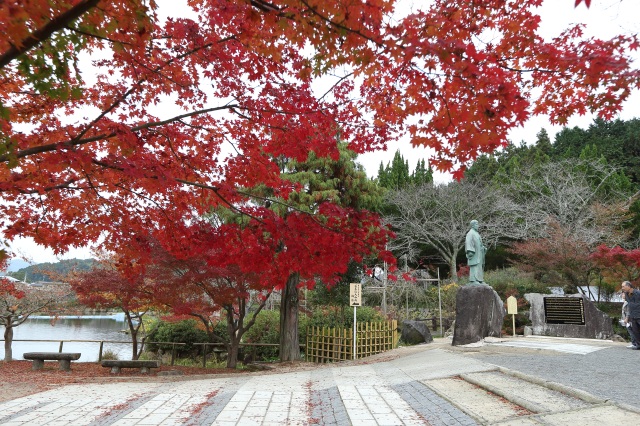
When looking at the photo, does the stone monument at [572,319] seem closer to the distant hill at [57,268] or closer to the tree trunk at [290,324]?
the tree trunk at [290,324]

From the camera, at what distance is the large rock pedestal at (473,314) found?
10625mm

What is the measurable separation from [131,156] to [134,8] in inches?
72.1

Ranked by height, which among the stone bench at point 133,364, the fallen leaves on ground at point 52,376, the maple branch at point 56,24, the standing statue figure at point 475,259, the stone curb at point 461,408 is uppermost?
the maple branch at point 56,24

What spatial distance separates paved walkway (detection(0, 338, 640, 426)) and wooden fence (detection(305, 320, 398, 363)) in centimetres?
466

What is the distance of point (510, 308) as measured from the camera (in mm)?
13125

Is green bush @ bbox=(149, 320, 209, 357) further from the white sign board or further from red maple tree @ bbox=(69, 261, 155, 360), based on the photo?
the white sign board

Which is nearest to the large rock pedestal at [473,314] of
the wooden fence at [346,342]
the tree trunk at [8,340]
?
the wooden fence at [346,342]

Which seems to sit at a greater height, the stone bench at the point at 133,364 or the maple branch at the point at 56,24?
the maple branch at the point at 56,24

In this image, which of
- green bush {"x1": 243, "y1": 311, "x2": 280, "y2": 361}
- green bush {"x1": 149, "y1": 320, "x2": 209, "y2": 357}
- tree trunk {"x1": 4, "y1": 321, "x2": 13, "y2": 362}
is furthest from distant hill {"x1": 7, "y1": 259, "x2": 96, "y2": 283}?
green bush {"x1": 243, "y1": 311, "x2": 280, "y2": 361}

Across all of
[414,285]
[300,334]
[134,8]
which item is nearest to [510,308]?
[300,334]

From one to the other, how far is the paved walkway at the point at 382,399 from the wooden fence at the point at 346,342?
4662mm

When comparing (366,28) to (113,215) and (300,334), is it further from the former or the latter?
(300,334)

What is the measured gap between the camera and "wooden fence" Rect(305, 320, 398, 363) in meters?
12.7

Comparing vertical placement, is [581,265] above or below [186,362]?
above
